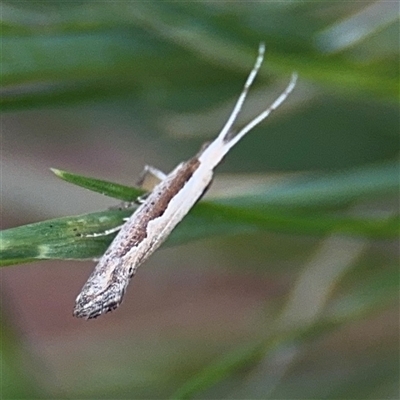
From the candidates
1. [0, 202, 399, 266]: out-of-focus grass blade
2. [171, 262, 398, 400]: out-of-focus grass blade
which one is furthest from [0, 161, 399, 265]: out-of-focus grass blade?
[171, 262, 398, 400]: out-of-focus grass blade

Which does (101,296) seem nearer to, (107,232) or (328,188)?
(107,232)

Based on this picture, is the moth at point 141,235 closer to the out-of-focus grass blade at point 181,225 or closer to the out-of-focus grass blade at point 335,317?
the out-of-focus grass blade at point 181,225

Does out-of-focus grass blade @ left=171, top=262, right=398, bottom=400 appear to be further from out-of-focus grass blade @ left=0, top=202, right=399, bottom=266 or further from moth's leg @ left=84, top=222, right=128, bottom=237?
moth's leg @ left=84, top=222, right=128, bottom=237

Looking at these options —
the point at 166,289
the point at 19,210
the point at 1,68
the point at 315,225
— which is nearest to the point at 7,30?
the point at 1,68

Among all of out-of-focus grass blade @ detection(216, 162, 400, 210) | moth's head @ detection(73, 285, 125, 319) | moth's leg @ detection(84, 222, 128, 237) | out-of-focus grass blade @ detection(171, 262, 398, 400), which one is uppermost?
out-of-focus grass blade @ detection(216, 162, 400, 210)

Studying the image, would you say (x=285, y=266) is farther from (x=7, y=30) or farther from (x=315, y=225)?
(x=7, y=30)

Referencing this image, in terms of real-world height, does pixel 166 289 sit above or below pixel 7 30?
above

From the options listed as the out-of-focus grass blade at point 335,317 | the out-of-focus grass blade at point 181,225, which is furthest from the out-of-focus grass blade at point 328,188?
the out-of-focus grass blade at point 335,317
